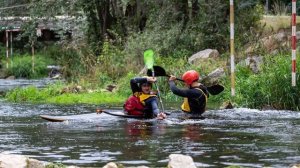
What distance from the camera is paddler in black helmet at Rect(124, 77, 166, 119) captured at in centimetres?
1203

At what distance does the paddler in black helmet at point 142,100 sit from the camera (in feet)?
39.5

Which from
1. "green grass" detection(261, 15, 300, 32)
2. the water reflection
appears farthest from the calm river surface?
"green grass" detection(261, 15, 300, 32)

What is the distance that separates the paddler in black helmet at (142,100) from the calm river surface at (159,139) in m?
0.27

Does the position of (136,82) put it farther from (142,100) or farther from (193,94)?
(193,94)

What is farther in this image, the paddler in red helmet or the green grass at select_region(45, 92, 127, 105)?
the green grass at select_region(45, 92, 127, 105)

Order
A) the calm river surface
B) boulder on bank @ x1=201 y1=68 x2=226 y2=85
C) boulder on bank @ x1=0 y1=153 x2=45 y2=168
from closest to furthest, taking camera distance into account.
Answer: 1. boulder on bank @ x1=0 y1=153 x2=45 y2=168
2. the calm river surface
3. boulder on bank @ x1=201 y1=68 x2=226 y2=85

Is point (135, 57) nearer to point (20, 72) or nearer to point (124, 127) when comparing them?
point (124, 127)

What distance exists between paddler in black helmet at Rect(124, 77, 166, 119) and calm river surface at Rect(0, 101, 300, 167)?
10.4 inches

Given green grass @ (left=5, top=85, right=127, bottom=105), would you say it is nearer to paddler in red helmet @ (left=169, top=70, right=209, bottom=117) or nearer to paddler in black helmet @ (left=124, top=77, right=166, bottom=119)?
paddler in black helmet @ (left=124, top=77, right=166, bottom=119)

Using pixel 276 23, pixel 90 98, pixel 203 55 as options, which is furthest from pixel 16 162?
pixel 276 23

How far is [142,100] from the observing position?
39.7 ft

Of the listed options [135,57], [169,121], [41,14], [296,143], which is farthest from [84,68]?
[296,143]

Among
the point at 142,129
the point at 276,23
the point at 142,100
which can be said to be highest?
the point at 276,23

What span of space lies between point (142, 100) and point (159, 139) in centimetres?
246
